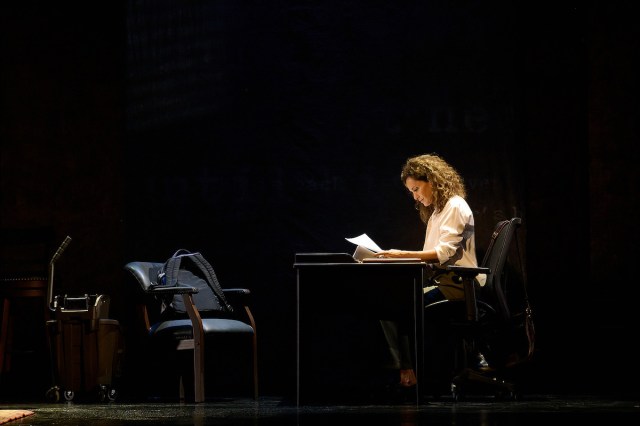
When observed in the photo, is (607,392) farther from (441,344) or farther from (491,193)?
(491,193)

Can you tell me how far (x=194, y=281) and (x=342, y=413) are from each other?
202 cm

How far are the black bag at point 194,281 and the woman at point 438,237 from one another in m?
1.12

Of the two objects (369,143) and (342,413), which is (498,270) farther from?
(369,143)

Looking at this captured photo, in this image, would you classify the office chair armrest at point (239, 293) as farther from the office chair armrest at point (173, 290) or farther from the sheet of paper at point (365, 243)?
the sheet of paper at point (365, 243)

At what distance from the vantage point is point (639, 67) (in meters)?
6.54

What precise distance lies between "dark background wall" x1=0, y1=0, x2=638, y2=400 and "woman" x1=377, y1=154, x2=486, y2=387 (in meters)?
0.62

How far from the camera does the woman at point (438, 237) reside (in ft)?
17.9

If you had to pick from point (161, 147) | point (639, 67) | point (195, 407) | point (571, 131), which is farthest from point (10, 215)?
point (639, 67)

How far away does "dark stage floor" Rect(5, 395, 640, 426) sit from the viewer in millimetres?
3881

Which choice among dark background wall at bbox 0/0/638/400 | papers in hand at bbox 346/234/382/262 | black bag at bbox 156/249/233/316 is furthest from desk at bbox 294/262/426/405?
dark background wall at bbox 0/0/638/400

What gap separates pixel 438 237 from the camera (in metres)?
5.71

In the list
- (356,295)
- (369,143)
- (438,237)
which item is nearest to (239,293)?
(356,295)

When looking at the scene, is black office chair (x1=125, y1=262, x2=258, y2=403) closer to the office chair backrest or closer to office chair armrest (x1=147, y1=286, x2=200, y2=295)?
office chair armrest (x1=147, y1=286, x2=200, y2=295)

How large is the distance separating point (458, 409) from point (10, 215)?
12.4 feet
